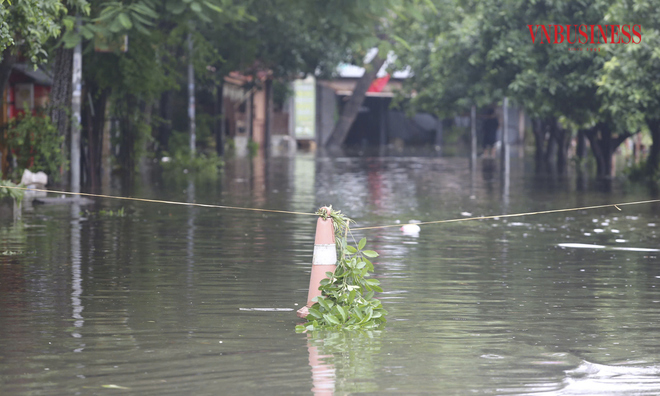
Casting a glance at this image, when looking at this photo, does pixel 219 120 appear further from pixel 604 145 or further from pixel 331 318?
pixel 331 318

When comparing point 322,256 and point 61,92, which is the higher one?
point 61,92

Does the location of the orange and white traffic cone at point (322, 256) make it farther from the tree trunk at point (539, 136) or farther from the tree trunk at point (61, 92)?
the tree trunk at point (539, 136)

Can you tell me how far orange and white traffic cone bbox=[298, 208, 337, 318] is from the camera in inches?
326

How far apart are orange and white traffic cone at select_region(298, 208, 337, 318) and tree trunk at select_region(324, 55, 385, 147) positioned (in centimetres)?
5236

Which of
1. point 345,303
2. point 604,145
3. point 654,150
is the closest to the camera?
point 345,303

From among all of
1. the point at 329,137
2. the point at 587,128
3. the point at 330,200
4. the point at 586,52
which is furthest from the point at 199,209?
the point at 329,137

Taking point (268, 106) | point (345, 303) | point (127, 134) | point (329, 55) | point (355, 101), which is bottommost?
point (345, 303)

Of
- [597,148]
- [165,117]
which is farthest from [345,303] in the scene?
[165,117]

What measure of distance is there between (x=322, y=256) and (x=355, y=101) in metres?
57.2

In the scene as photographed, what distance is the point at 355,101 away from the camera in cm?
6519

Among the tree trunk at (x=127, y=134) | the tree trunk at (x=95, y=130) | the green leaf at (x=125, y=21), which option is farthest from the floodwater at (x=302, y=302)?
the tree trunk at (x=127, y=134)

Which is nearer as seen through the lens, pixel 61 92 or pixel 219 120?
pixel 61 92

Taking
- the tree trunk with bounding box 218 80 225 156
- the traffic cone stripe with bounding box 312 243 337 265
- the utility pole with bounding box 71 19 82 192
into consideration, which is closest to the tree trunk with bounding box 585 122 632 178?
the tree trunk with bounding box 218 80 225 156

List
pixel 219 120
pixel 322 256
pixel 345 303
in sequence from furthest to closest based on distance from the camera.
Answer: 1. pixel 219 120
2. pixel 322 256
3. pixel 345 303
